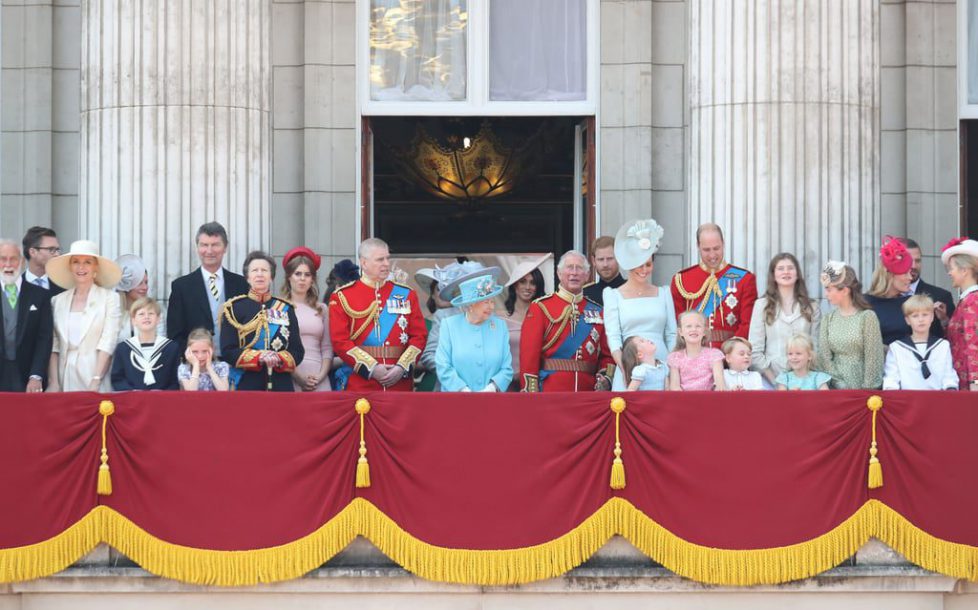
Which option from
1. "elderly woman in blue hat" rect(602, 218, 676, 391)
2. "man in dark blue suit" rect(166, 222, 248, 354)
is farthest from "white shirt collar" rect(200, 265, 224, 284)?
"elderly woman in blue hat" rect(602, 218, 676, 391)

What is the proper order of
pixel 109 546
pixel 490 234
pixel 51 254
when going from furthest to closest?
pixel 490 234 → pixel 51 254 → pixel 109 546

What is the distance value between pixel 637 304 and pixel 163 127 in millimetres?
4066

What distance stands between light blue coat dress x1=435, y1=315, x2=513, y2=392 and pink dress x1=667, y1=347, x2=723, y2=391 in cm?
120

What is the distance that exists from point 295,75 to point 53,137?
7.15ft

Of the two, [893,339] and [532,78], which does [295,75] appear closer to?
[532,78]

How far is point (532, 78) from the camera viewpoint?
14.3m

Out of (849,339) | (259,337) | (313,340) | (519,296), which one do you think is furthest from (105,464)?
(849,339)

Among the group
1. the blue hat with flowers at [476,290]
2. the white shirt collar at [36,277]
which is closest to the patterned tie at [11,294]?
the white shirt collar at [36,277]

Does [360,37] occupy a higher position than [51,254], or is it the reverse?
[360,37]

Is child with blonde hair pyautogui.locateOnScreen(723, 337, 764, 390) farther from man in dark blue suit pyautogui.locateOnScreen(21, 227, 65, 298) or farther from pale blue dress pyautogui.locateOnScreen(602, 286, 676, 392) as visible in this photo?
man in dark blue suit pyautogui.locateOnScreen(21, 227, 65, 298)

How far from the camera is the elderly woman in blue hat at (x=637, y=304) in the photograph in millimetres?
11680

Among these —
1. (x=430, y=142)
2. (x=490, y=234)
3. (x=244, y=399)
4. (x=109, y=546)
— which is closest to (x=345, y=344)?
(x=244, y=399)

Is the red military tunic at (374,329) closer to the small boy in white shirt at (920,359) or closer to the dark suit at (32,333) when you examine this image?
the dark suit at (32,333)

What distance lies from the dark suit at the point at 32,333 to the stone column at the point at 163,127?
1.60 metres
